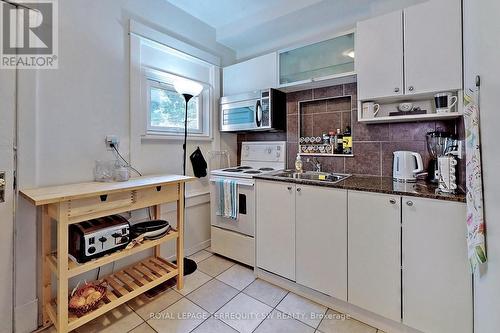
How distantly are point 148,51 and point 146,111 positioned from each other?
563 mm

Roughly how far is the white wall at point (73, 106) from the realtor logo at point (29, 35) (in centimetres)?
5

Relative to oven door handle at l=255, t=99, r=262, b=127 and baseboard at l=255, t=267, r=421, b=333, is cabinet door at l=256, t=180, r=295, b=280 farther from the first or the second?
oven door handle at l=255, t=99, r=262, b=127

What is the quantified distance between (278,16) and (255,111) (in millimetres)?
954

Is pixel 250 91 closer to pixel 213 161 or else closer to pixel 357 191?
pixel 213 161

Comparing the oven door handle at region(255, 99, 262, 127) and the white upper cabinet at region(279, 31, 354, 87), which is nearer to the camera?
the white upper cabinet at region(279, 31, 354, 87)

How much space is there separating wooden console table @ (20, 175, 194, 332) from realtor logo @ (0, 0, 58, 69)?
0.83 m

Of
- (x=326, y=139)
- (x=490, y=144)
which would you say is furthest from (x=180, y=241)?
(x=490, y=144)

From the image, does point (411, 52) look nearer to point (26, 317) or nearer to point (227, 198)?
point (227, 198)

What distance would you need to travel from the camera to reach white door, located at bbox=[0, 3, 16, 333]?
1408mm

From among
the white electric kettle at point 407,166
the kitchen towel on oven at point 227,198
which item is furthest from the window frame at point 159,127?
the white electric kettle at point 407,166

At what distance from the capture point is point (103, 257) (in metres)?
1.51

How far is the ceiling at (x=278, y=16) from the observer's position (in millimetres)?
2145

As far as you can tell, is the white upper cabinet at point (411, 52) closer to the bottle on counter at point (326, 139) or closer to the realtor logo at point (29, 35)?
the bottle on counter at point (326, 139)

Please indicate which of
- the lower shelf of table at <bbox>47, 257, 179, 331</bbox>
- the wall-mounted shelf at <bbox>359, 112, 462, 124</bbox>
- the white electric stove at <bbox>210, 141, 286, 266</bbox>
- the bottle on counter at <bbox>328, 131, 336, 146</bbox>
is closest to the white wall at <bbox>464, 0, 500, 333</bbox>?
the wall-mounted shelf at <bbox>359, 112, 462, 124</bbox>
